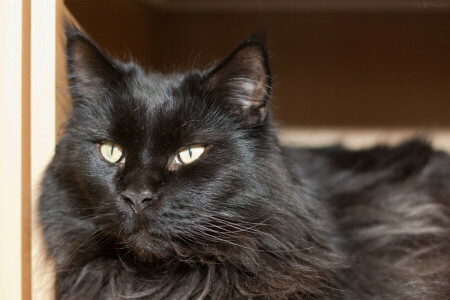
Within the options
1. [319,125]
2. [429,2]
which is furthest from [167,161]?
[319,125]

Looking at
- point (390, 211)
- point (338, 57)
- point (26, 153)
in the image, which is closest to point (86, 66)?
point (26, 153)

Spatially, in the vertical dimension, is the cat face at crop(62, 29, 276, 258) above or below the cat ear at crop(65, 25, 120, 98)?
below

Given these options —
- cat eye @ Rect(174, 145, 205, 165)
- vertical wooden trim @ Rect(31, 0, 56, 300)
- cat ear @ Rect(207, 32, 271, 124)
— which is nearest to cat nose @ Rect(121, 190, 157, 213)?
cat eye @ Rect(174, 145, 205, 165)

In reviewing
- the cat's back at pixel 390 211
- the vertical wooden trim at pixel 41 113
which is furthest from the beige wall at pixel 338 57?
the vertical wooden trim at pixel 41 113

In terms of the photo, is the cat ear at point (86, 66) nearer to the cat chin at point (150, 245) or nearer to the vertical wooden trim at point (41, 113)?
the vertical wooden trim at point (41, 113)

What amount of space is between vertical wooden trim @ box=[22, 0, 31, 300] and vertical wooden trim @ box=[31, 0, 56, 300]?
11 mm

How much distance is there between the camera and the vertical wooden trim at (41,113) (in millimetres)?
1363

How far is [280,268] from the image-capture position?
1.22 m

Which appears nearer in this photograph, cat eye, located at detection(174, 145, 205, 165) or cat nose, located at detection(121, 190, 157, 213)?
cat nose, located at detection(121, 190, 157, 213)

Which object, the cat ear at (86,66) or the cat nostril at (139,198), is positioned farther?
the cat ear at (86,66)

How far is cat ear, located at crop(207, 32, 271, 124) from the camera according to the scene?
118cm
